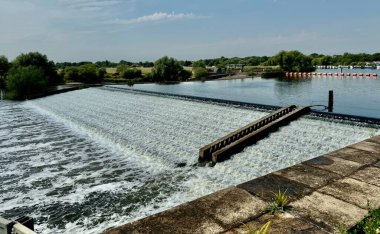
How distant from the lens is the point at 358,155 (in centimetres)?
927

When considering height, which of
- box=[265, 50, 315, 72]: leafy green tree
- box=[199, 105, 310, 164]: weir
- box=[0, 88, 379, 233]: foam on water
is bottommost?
box=[0, 88, 379, 233]: foam on water

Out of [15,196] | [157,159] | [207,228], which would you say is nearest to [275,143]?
[157,159]

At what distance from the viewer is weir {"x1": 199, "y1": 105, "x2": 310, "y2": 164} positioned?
15.3m

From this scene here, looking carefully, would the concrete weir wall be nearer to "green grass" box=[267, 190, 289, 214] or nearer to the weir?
"green grass" box=[267, 190, 289, 214]

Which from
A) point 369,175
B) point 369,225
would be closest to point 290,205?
point 369,225

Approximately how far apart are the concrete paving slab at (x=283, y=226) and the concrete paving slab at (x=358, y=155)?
14.1 ft

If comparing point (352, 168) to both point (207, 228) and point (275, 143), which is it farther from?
point (275, 143)

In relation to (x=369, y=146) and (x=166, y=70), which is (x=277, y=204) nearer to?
(x=369, y=146)

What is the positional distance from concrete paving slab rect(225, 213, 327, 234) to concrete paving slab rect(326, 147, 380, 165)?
169 inches

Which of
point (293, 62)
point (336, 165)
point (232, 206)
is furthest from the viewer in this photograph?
point (293, 62)

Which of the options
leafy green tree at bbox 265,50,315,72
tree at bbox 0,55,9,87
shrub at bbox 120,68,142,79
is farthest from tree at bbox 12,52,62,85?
leafy green tree at bbox 265,50,315,72

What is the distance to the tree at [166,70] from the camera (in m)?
102

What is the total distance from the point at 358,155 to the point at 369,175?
1.81 meters

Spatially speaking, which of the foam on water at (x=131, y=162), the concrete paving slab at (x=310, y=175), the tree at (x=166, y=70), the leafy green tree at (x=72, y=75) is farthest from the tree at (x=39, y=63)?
the concrete paving slab at (x=310, y=175)
